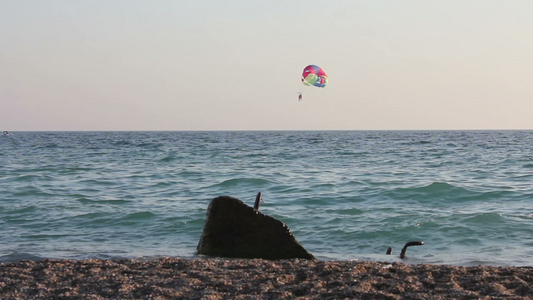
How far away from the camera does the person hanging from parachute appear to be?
38.5 metres

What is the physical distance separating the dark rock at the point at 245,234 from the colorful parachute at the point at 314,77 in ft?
92.4

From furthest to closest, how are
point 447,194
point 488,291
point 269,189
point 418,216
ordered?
point 269,189 → point 447,194 → point 418,216 → point 488,291

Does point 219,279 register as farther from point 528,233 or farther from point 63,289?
point 528,233

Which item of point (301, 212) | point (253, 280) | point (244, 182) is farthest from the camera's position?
point (244, 182)

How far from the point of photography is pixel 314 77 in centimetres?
3850

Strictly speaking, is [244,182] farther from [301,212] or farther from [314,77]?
[314,77]

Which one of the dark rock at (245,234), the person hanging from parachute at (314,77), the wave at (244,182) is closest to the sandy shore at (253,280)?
the dark rock at (245,234)

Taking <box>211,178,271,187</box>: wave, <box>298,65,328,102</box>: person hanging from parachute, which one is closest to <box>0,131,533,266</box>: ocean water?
<box>211,178,271,187</box>: wave

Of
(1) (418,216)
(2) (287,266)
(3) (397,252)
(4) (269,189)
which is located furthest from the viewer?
(4) (269,189)

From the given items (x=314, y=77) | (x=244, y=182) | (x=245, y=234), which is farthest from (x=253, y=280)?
(x=314, y=77)

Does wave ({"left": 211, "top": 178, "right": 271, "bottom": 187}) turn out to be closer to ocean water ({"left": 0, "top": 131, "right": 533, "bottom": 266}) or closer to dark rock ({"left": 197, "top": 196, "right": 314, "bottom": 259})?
ocean water ({"left": 0, "top": 131, "right": 533, "bottom": 266})

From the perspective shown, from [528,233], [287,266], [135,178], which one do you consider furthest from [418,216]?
[135,178]

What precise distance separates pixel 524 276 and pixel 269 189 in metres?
14.8

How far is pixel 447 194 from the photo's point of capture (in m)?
20.6
